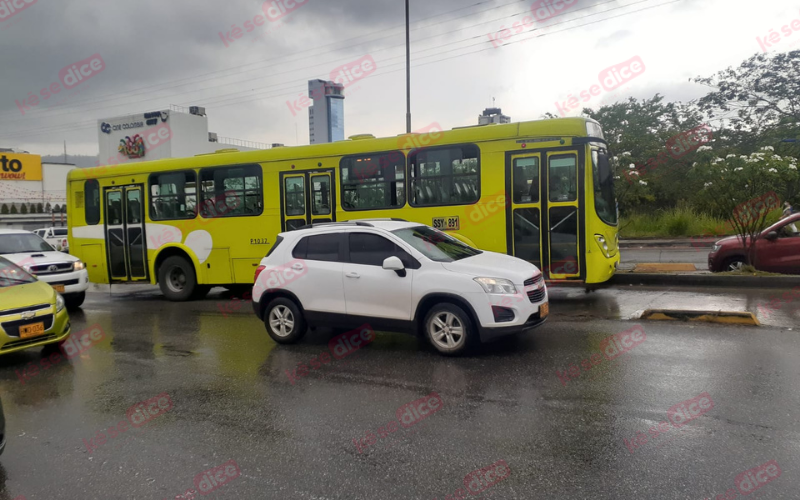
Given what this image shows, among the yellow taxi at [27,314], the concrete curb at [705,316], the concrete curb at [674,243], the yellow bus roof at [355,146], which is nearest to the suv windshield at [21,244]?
the yellow bus roof at [355,146]

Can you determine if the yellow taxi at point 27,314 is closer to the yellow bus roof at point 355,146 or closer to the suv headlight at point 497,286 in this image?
the yellow bus roof at point 355,146

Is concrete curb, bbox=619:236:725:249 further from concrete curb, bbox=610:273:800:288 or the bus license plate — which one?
the bus license plate

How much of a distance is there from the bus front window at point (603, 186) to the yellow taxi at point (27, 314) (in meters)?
8.37

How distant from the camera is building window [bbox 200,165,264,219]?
12281 millimetres

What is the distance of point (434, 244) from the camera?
25.7 feet

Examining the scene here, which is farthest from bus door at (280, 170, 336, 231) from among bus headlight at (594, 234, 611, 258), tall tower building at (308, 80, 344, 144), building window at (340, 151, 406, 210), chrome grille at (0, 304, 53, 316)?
tall tower building at (308, 80, 344, 144)

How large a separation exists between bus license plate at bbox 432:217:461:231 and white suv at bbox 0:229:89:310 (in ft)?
25.1

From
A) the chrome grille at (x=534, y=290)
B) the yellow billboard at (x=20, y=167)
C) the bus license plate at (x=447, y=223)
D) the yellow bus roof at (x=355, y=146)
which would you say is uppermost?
the yellow billboard at (x=20, y=167)

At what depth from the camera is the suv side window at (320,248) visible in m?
7.78

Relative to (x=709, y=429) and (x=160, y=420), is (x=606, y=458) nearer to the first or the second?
(x=709, y=429)

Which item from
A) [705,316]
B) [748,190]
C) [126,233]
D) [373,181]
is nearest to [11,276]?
[126,233]

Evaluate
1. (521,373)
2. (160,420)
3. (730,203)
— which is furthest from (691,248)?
(160,420)

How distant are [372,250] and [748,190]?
9310 millimetres

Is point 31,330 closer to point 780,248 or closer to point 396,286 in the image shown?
point 396,286
